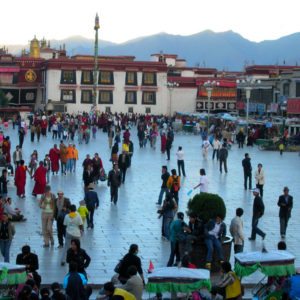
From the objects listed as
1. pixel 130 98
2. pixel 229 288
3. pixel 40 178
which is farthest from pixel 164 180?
pixel 130 98

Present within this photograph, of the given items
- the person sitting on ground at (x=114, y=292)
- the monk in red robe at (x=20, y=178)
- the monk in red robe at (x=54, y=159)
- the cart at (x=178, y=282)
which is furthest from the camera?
the monk in red robe at (x=54, y=159)

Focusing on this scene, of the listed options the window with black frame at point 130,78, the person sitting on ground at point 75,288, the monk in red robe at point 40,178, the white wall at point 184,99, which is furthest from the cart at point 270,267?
the white wall at point 184,99

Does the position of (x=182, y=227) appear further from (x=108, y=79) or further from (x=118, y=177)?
(x=108, y=79)

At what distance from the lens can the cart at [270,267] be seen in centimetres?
889

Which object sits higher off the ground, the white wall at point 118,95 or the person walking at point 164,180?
the white wall at point 118,95

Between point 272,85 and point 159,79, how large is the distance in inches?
549

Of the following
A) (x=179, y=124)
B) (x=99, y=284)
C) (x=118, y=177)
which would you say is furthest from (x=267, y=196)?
(x=179, y=124)

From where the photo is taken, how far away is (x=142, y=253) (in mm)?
12195

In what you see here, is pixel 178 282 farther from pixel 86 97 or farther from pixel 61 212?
pixel 86 97

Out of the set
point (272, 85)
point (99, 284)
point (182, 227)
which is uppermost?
point (272, 85)

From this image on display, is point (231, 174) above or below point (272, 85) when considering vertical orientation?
below

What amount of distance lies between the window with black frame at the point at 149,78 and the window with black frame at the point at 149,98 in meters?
1.10

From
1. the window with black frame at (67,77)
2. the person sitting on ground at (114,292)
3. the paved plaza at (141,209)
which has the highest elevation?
the window with black frame at (67,77)

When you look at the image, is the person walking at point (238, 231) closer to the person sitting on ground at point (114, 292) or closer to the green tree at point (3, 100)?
the person sitting on ground at point (114, 292)
